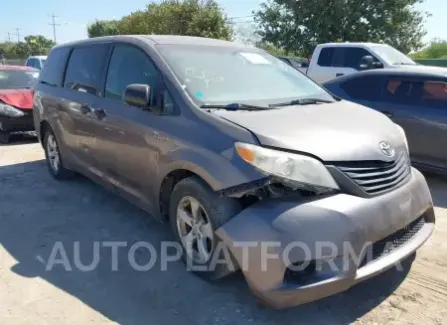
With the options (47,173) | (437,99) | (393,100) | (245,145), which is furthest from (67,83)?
(437,99)

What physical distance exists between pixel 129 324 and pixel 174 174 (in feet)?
3.58

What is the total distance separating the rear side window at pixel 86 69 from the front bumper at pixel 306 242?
2458 mm

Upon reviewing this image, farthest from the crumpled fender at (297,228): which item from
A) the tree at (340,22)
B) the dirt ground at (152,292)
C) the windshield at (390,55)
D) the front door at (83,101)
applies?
the tree at (340,22)

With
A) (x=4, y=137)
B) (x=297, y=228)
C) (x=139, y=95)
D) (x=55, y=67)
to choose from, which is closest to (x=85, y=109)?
(x=139, y=95)

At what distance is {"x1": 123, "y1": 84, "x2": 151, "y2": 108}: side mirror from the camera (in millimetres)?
3258

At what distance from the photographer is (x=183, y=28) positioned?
26.3m

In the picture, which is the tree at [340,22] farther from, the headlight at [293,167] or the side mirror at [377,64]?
the headlight at [293,167]

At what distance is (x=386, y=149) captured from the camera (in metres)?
2.88

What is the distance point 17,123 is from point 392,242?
7659 mm

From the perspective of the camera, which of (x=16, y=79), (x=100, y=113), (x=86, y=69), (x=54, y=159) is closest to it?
(x=100, y=113)

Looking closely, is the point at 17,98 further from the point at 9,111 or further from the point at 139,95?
the point at 139,95

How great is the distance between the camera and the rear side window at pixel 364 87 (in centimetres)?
603

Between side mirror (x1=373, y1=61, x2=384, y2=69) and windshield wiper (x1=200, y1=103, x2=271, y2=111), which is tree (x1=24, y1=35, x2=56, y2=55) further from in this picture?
windshield wiper (x1=200, y1=103, x2=271, y2=111)

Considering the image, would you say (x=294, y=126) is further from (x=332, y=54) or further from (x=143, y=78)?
(x=332, y=54)
